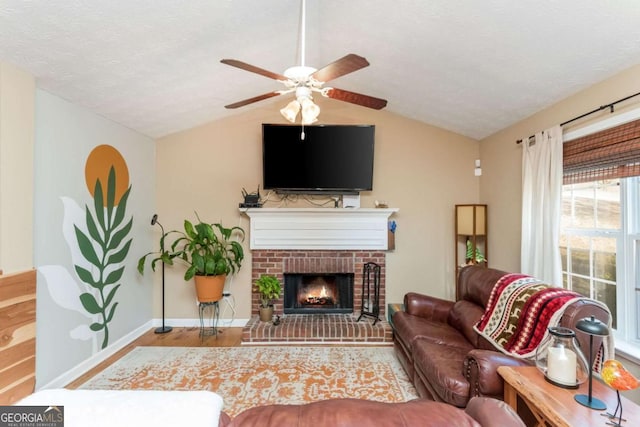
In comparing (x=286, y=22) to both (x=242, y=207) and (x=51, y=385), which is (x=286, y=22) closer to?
(x=242, y=207)

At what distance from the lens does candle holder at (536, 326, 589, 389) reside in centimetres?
143

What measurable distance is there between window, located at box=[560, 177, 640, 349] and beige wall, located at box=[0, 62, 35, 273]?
14.2ft

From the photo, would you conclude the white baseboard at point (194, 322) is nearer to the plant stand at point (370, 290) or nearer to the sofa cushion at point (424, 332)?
the plant stand at point (370, 290)

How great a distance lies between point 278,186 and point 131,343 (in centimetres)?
245

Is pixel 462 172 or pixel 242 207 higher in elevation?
pixel 462 172

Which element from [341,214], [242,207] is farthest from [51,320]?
[341,214]

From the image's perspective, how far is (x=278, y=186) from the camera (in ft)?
11.9

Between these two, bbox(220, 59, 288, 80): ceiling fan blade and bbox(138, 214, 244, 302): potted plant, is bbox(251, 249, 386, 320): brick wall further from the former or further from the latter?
bbox(220, 59, 288, 80): ceiling fan blade

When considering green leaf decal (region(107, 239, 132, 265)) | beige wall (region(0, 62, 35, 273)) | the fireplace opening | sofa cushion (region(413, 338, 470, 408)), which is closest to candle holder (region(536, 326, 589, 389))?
sofa cushion (region(413, 338, 470, 408))

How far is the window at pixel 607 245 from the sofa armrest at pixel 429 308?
1067 millimetres

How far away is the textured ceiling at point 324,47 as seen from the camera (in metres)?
1.79

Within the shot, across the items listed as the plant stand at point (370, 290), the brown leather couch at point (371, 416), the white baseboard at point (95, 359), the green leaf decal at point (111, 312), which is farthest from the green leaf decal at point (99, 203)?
the plant stand at point (370, 290)

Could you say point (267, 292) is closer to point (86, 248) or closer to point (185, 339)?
point (185, 339)

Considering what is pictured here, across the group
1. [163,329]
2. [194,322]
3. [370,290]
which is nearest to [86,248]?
[163,329]
